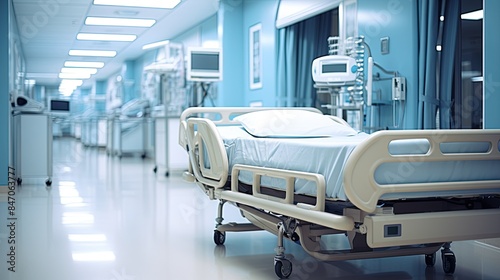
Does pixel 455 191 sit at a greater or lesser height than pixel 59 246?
greater

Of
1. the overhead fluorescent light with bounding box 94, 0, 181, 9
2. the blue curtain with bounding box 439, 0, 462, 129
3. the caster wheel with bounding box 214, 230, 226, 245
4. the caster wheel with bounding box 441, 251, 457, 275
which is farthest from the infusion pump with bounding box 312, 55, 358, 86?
the overhead fluorescent light with bounding box 94, 0, 181, 9

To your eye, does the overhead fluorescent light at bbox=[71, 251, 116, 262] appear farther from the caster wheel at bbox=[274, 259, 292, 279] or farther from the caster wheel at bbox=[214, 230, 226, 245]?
the caster wheel at bbox=[274, 259, 292, 279]

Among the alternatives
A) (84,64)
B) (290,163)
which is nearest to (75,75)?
(84,64)

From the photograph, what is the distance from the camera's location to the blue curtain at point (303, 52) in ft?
24.6

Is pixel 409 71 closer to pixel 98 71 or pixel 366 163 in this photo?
pixel 366 163

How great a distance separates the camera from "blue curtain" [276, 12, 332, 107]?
24.6 feet

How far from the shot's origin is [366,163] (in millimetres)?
2363

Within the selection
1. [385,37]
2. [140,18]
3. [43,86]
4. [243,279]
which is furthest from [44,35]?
[43,86]

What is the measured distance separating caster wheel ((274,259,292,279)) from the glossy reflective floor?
72 mm

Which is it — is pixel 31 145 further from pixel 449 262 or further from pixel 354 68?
pixel 449 262

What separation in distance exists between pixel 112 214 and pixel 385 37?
2.95 meters

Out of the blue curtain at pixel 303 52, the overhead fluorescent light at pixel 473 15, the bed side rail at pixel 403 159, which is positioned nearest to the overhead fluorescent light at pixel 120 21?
the blue curtain at pixel 303 52

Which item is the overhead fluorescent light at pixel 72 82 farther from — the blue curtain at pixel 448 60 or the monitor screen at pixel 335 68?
the blue curtain at pixel 448 60

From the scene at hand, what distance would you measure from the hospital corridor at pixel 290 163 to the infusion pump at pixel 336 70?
1 cm
